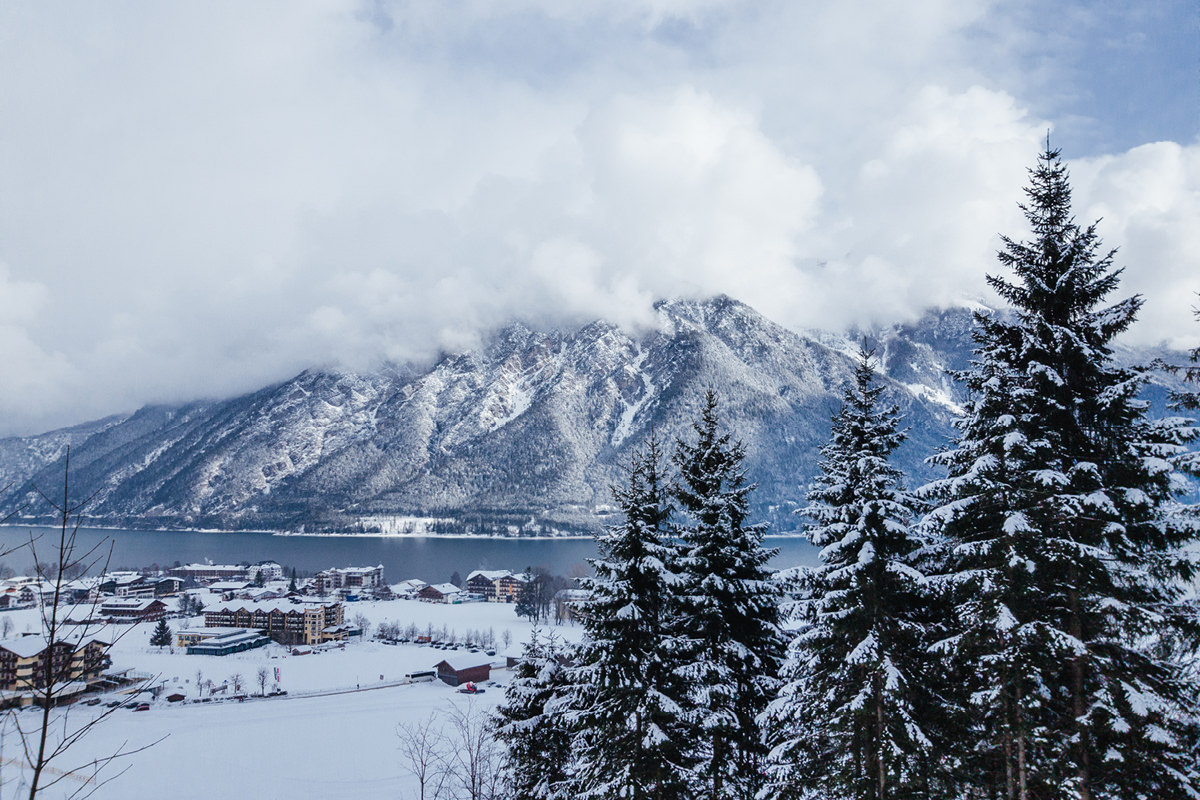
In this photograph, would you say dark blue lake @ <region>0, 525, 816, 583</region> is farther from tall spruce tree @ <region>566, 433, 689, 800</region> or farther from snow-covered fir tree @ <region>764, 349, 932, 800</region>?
snow-covered fir tree @ <region>764, 349, 932, 800</region>

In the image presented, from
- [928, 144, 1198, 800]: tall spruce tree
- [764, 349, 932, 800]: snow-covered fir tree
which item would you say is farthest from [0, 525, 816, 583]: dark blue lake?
[928, 144, 1198, 800]: tall spruce tree

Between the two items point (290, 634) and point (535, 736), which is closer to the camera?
point (535, 736)

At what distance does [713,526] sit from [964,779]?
250 inches

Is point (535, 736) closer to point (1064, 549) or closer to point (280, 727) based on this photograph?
point (1064, 549)

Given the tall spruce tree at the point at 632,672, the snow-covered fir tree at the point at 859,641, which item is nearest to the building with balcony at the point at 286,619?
the tall spruce tree at the point at 632,672

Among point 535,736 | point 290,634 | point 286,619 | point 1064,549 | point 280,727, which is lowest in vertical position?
point 290,634

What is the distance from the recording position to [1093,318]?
35.3 ft

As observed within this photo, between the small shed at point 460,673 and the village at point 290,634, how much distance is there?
0.33ft

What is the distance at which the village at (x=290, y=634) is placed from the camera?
55.4m

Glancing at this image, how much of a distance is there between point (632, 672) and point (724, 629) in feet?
8.16

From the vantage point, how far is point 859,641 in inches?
489

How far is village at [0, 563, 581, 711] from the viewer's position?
55406 mm

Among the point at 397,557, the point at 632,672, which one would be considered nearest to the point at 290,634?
the point at 632,672

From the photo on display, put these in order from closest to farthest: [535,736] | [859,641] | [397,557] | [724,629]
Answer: [859,641], [724,629], [535,736], [397,557]
